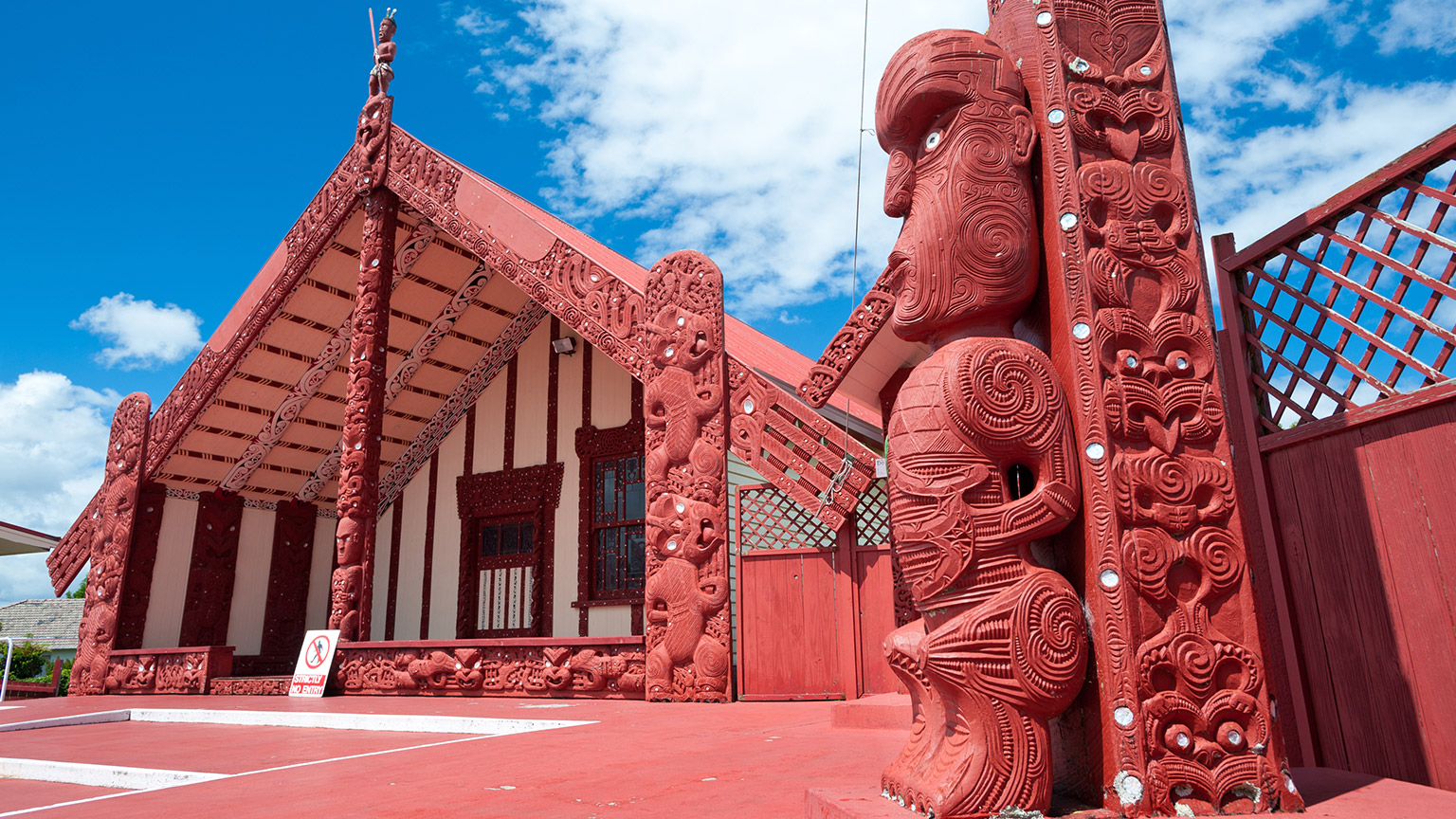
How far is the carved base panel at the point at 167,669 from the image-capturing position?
931 centimetres

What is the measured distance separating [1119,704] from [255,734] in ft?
17.0

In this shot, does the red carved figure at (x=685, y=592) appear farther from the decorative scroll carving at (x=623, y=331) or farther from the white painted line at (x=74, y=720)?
the white painted line at (x=74, y=720)

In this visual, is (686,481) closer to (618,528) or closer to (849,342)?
(849,342)

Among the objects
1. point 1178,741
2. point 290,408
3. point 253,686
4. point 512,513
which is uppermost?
point 290,408

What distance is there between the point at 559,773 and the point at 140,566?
10.3 metres

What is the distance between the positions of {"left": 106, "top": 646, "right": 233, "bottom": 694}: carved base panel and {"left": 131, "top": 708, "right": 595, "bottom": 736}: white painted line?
243 cm

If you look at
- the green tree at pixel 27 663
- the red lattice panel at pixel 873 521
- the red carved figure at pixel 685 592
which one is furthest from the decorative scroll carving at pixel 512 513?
the green tree at pixel 27 663

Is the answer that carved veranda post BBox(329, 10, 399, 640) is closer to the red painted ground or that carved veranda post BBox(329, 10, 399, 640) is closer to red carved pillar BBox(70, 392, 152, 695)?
the red painted ground

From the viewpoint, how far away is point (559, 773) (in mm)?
3166

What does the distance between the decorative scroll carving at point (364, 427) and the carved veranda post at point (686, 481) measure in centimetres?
339

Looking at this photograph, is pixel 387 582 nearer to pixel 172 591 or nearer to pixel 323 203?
pixel 172 591

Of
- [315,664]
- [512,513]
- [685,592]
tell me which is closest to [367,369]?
[315,664]

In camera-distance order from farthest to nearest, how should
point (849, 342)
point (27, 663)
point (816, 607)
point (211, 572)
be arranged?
1. point (27, 663)
2. point (211, 572)
3. point (816, 607)
4. point (849, 342)

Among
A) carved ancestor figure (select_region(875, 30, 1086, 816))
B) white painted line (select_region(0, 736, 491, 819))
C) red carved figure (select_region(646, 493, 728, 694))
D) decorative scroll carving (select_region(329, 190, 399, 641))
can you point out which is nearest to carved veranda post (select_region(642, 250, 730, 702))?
red carved figure (select_region(646, 493, 728, 694))
